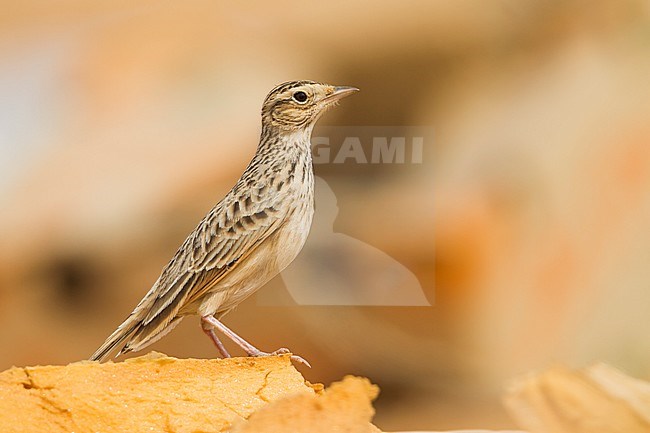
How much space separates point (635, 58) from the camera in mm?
1539

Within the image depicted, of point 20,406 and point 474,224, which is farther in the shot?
point 474,224

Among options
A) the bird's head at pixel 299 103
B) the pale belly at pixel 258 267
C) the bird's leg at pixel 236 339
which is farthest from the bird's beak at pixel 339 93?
the bird's leg at pixel 236 339

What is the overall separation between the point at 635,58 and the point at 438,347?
657 mm

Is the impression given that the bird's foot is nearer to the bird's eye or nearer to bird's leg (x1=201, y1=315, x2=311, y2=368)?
bird's leg (x1=201, y1=315, x2=311, y2=368)

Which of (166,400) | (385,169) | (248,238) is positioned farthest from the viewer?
(385,169)

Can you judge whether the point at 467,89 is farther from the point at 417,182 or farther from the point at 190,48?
the point at 190,48

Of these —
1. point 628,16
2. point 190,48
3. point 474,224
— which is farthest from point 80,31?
point 628,16

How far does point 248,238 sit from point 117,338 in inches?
11.2

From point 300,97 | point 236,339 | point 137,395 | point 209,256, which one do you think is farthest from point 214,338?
point 300,97

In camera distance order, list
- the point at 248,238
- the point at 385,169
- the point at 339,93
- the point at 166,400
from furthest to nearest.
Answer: the point at 385,169, the point at 339,93, the point at 248,238, the point at 166,400

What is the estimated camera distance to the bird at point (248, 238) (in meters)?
1.22

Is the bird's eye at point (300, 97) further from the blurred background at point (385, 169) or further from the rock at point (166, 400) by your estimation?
the rock at point (166, 400)

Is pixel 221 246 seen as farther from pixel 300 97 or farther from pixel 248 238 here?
pixel 300 97

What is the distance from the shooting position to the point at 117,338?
4.26 feet
